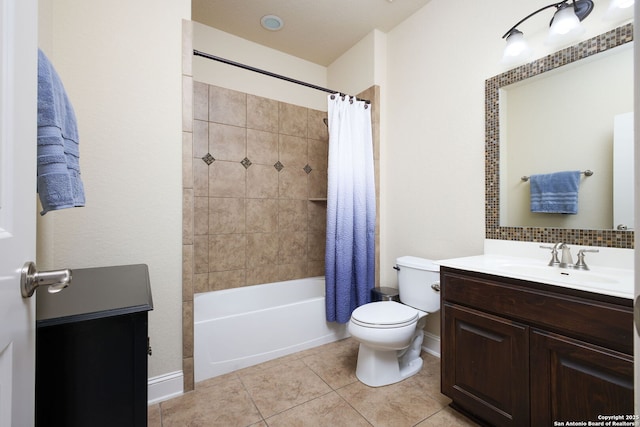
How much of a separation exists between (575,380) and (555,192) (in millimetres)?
945

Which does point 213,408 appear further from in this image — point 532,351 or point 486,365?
point 532,351

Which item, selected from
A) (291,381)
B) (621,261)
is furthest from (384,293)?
(621,261)

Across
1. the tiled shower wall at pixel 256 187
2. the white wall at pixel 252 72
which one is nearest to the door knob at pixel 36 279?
the tiled shower wall at pixel 256 187

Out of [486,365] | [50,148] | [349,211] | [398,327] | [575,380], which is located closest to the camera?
[50,148]

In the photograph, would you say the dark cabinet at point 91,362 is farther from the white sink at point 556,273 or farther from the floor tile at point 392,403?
the white sink at point 556,273

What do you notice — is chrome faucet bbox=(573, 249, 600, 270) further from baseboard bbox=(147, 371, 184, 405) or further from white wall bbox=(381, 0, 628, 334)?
baseboard bbox=(147, 371, 184, 405)

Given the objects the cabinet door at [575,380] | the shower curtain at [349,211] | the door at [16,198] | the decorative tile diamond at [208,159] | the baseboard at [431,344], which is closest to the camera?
the door at [16,198]

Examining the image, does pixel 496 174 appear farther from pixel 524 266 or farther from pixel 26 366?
pixel 26 366

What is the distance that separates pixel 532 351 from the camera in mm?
1136

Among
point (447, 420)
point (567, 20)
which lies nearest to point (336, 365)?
point (447, 420)

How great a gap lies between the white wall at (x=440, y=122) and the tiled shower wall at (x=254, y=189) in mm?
768

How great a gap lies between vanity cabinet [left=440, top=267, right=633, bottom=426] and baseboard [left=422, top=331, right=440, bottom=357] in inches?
24.9

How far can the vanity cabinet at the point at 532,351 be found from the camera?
0.96m

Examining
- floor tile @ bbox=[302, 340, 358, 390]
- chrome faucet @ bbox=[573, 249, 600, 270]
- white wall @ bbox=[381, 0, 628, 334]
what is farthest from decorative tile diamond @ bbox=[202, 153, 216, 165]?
chrome faucet @ bbox=[573, 249, 600, 270]
